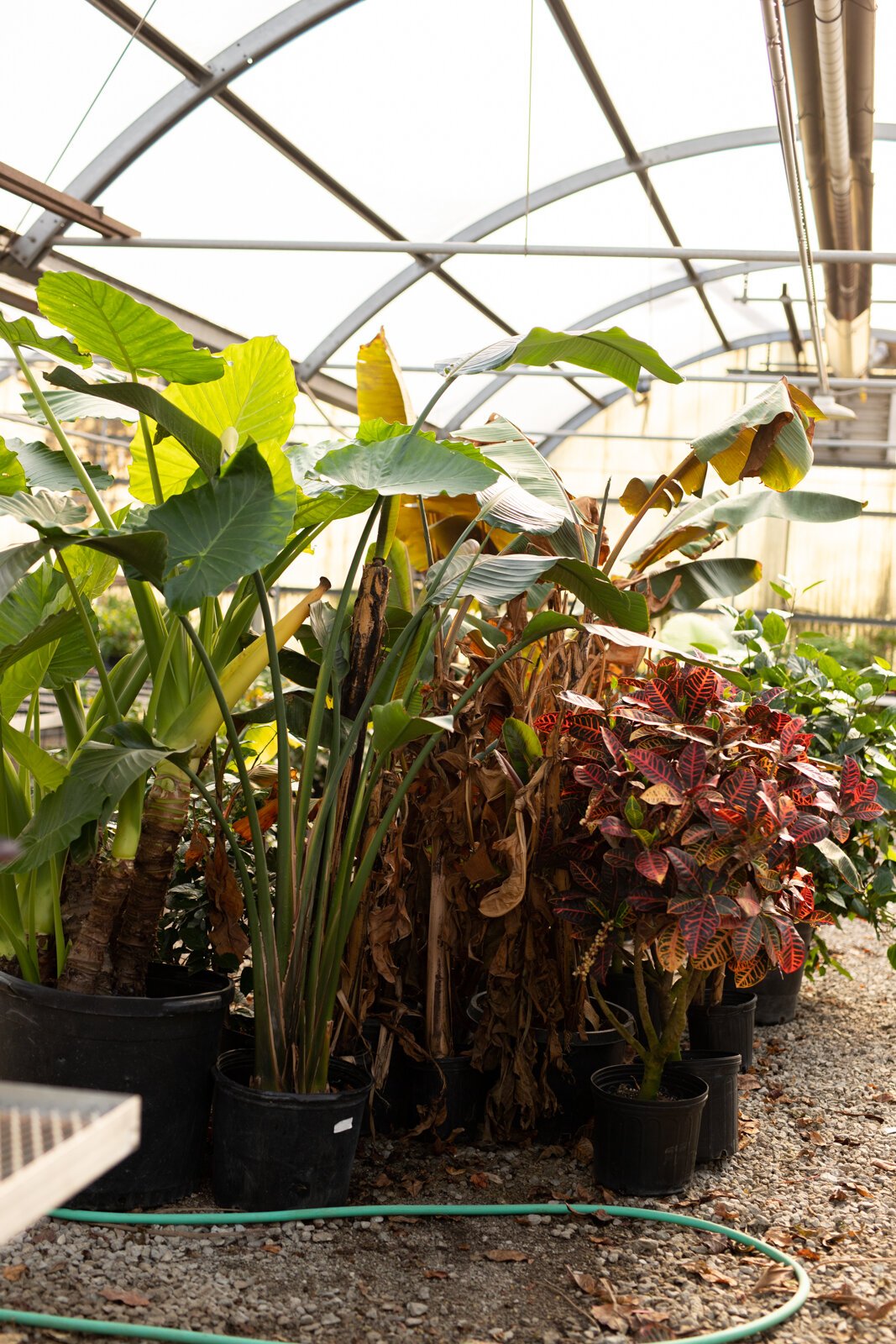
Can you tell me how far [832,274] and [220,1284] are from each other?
6148 mm

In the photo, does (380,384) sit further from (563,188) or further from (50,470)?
(563,188)

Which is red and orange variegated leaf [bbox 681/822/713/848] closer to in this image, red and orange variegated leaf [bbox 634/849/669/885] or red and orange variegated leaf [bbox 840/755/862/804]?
red and orange variegated leaf [bbox 634/849/669/885]

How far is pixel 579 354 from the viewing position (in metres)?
2.41

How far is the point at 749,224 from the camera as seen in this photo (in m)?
7.34

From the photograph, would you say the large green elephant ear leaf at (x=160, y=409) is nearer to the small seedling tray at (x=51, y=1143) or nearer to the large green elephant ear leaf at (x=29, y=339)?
the large green elephant ear leaf at (x=29, y=339)

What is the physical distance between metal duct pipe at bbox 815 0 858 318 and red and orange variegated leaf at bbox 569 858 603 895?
2621 mm

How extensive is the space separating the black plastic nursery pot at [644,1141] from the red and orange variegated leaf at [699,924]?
38 cm

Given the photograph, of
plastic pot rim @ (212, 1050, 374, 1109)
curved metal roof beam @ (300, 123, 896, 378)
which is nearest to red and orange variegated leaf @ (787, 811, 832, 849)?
plastic pot rim @ (212, 1050, 374, 1109)

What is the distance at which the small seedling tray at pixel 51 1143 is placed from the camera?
3.01 feet

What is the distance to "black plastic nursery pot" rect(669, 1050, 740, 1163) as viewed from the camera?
2.56 metres

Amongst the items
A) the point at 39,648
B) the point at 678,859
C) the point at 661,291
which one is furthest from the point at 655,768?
the point at 661,291

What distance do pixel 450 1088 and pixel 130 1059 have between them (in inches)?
30.3

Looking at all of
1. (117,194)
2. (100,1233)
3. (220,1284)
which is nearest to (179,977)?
(100,1233)

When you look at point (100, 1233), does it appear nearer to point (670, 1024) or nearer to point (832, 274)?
Result: point (670, 1024)
